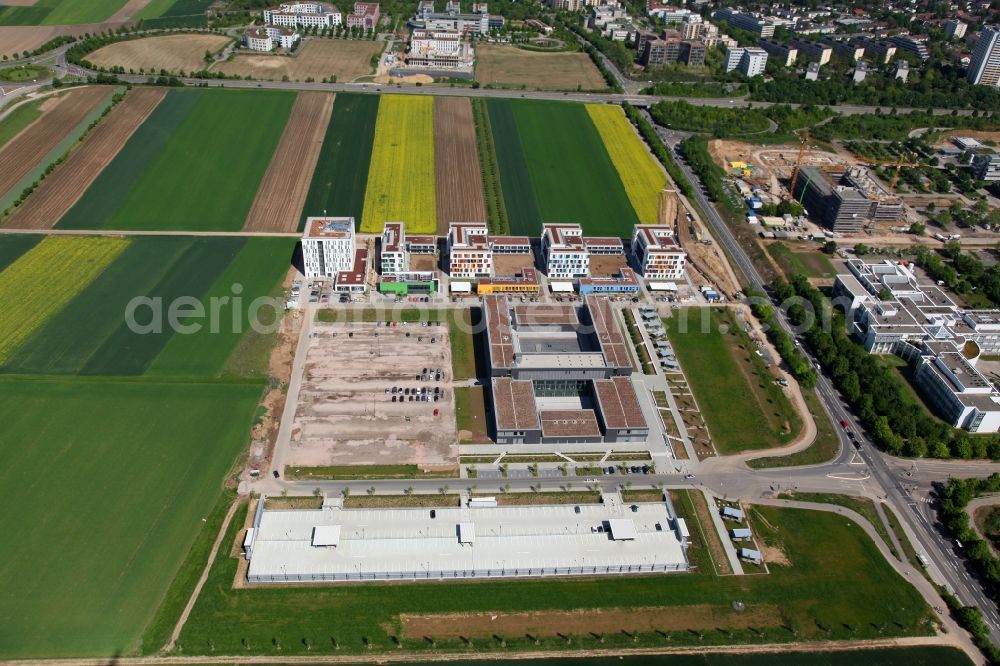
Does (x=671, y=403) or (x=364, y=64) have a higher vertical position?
(x=364, y=64)

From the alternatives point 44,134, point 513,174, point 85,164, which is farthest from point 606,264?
point 44,134

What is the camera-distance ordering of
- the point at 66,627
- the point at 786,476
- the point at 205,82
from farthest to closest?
the point at 205,82
the point at 786,476
the point at 66,627

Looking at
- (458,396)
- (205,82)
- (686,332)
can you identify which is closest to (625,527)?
(458,396)

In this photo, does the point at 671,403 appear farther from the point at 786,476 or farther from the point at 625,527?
the point at 625,527

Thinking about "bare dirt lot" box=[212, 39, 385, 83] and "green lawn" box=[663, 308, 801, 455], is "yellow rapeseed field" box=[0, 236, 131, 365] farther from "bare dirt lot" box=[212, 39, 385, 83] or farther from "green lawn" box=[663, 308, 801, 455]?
"green lawn" box=[663, 308, 801, 455]

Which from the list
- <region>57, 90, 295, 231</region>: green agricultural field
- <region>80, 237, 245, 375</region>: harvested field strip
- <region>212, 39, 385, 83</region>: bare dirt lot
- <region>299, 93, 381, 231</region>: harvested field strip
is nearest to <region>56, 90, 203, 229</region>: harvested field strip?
<region>57, 90, 295, 231</region>: green agricultural field

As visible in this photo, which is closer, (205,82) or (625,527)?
(625,527)

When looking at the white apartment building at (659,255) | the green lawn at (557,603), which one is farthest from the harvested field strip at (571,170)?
the green lawn at (557,603)
